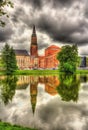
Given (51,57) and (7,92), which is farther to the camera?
(51,57)

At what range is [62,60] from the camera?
9219cm

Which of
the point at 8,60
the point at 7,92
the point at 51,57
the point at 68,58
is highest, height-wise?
the point at 51,57

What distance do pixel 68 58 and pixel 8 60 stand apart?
69.6 ft

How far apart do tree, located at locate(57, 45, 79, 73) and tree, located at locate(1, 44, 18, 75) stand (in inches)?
644

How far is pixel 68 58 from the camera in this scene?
9162 cm

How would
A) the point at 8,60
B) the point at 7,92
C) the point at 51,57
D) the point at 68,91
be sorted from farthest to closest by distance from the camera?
the point at 51,57, the point at 8,60, the point at 68,91, the point at 7,92

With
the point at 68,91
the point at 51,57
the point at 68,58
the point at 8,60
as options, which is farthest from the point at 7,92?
the point at 51,57

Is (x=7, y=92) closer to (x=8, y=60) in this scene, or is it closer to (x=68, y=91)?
(x=68, y=91)

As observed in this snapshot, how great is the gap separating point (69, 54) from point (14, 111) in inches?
2948

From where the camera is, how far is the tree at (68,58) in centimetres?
8706

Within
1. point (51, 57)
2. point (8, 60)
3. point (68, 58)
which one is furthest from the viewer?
point (51, 57)

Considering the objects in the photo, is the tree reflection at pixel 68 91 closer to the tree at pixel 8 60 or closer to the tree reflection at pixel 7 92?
the tree reflection at pixel 7 92

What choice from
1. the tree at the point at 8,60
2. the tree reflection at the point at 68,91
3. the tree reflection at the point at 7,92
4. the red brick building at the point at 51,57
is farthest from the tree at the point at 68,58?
the red brick building at the point at 51,57

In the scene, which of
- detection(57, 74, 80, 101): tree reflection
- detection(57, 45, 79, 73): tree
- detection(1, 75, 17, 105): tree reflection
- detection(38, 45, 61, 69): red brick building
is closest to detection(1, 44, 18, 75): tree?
detection(57, 45, 79, 73): tree
